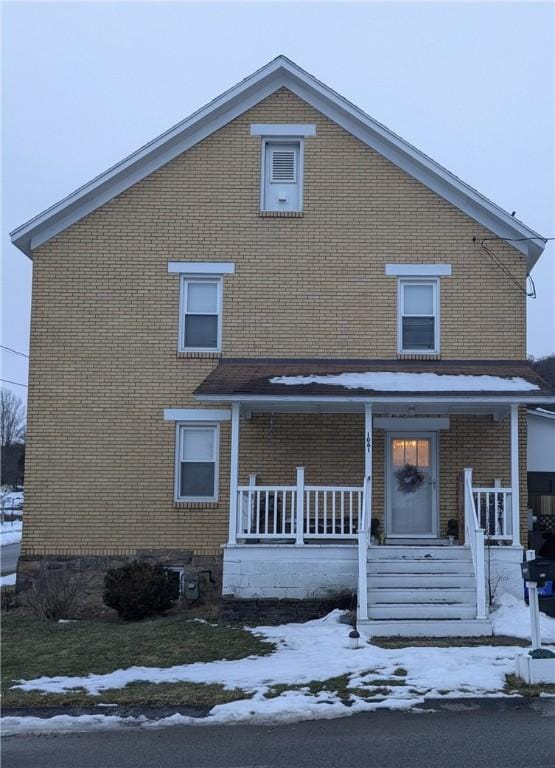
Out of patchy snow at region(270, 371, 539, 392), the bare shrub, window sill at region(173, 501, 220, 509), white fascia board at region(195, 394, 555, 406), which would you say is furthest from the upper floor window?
the bare shrub

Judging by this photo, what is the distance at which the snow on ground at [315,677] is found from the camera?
740 cm

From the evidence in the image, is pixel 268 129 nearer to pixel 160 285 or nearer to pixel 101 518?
pixel 160 285

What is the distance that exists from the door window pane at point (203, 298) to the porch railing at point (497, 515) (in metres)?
5.86

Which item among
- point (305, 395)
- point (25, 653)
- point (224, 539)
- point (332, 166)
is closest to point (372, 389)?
point (305, 395)

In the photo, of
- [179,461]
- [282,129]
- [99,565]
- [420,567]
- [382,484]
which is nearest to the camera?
[420,567]

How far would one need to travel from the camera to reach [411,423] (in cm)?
1475

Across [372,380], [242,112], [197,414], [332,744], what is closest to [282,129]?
[242,112]

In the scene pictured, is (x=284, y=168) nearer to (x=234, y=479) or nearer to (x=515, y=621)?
(x=234, y=479)

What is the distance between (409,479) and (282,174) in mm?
6217

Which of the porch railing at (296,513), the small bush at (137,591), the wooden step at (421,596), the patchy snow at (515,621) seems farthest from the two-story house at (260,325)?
the wooden step at (421,596)

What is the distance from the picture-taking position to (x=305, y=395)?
12.9m

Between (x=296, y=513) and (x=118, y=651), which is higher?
(x=296, y=513)

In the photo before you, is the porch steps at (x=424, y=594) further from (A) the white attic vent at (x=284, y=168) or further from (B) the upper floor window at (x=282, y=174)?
(A) the white attic vent at (x=284, y=168)

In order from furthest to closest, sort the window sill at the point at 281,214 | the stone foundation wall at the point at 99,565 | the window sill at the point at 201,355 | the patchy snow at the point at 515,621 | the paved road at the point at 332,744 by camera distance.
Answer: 1. the window sill at the point at 281,214
2. the window sill at the point at 201,355
3. the stone foundation wall at the point at 99,565
4. the patchy snow at the point at 515,621
5. the paved road at the point at 332,744
